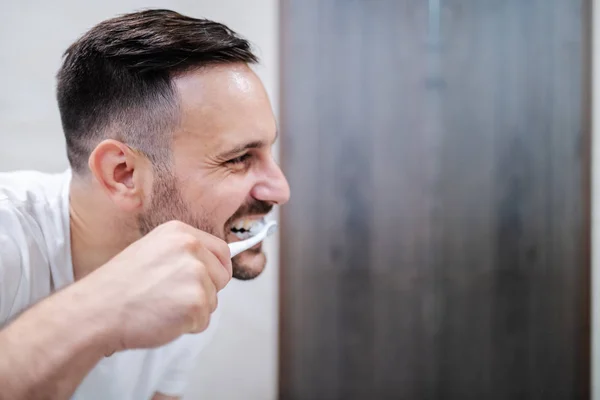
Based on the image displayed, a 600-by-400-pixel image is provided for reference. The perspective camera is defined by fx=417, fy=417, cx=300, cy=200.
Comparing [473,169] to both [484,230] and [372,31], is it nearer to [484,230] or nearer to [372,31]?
[484,230]

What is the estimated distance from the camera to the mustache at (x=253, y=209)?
585mm

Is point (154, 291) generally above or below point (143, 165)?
below

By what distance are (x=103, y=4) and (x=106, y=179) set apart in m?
0.26

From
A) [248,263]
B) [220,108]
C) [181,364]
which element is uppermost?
[220,108]

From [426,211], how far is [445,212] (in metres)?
0.05

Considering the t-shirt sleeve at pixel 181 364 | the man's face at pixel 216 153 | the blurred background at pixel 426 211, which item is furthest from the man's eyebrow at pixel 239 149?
the t-shirt sleeve at pixel 181 364

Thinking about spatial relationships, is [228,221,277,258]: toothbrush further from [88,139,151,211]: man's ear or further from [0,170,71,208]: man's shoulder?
[0,170,71,208]: man's shoulder

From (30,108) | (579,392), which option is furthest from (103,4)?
(579,392)

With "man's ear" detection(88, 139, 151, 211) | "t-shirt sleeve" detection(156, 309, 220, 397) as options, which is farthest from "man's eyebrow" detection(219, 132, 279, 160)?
"t-shirt sleeve" detection(156, 309, 220, 397)

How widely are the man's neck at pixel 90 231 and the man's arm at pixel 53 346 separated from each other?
0.62 ft

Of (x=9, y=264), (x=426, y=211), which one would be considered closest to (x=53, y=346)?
(x=9, y=264)

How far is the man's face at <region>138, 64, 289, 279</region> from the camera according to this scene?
21.2 inches

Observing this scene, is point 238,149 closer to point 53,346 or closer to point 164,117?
point 164,117

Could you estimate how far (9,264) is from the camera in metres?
0.50
